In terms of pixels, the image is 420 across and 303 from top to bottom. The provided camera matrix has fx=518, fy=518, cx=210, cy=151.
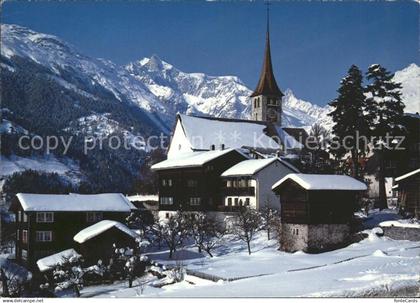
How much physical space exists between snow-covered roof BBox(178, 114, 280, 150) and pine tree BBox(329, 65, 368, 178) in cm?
1583

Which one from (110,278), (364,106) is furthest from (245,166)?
(110,278)

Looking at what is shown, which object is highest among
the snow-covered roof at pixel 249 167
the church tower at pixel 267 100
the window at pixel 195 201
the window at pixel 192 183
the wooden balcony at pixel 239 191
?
the church tower at pixel 267 100

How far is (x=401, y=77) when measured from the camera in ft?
97.5

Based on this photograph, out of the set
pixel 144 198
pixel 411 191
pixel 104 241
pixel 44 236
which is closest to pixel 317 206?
pixel 411 191

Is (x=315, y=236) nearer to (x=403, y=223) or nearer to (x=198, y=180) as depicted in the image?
(x=403, y=223)

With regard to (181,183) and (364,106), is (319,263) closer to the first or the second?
(364,106)

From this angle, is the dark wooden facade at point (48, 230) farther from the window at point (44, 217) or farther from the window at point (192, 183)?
the window at point (192, 183)

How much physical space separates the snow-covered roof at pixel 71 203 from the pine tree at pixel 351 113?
15791 mm

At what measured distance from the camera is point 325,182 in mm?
30672

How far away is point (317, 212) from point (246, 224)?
506cm

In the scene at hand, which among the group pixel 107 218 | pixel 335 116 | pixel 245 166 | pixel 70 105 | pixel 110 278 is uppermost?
pixel 70 105

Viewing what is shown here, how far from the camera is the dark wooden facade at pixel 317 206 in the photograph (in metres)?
30.0

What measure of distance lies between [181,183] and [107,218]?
37.4 feet

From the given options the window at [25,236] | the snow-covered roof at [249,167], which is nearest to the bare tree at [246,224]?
the snow-covered roof at [249,167]
